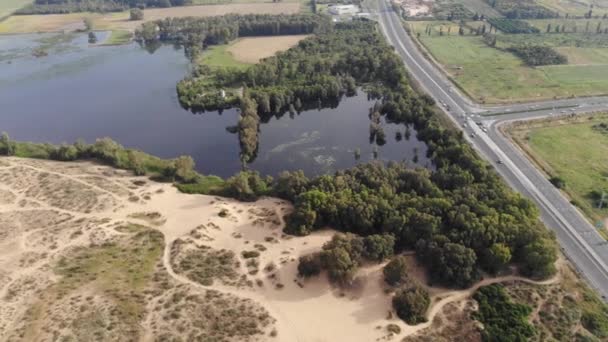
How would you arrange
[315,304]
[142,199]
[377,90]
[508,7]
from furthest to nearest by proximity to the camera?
[508,7] < [377,90] < [142,199] < [315,304]

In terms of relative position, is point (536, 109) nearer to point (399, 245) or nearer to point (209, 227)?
point (399, 245)

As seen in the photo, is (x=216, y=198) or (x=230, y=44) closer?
(x=216, y=198)

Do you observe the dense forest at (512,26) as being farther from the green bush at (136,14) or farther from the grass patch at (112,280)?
the grass patch at (112,280)

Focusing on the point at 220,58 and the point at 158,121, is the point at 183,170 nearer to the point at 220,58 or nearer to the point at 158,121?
the point at 158,121

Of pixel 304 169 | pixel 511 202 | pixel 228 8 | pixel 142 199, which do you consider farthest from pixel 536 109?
pixel 228 8

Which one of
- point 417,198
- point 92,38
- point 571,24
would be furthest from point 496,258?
point 92,38

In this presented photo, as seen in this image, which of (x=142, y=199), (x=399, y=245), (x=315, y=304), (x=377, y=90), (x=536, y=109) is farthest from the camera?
(x=377, y=90)

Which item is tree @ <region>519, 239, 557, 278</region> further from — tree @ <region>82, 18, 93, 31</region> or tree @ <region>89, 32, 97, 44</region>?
tree @ <region>82, 18, 93, 31</region>
